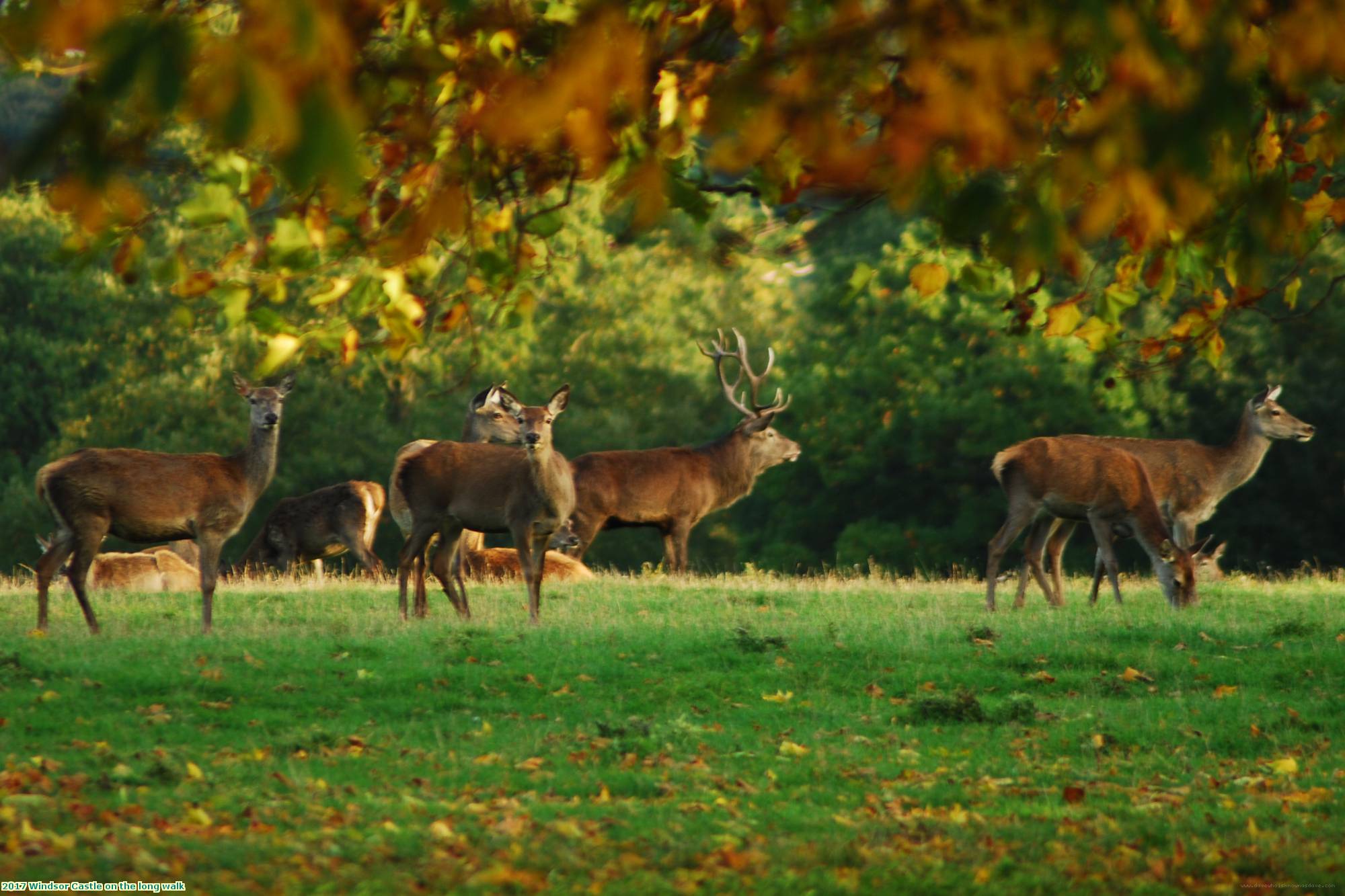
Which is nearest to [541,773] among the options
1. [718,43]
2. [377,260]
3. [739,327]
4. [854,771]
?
[854,771]

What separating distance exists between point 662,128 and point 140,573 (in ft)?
48.4

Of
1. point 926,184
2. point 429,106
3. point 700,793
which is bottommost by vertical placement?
point 700,793

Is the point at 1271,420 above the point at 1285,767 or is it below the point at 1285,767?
above

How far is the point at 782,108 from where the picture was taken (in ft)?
13.6

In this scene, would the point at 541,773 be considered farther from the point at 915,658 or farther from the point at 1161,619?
the point at 1161,619

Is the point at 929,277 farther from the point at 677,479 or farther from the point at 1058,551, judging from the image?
the point at 677,479

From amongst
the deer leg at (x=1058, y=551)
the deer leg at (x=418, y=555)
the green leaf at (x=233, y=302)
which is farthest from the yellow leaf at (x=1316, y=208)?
the deer leg at (x=1058, y=551)

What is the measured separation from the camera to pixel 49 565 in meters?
12.4

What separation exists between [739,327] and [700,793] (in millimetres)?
39819

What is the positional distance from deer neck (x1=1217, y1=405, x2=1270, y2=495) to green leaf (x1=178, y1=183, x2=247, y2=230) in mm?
15729

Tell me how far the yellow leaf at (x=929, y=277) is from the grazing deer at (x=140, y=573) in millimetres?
13789

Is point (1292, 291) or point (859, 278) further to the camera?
point (1292, 291)

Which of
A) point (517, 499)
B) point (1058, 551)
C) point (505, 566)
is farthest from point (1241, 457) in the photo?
point (517, 499)

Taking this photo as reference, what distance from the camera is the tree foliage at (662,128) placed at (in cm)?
324
